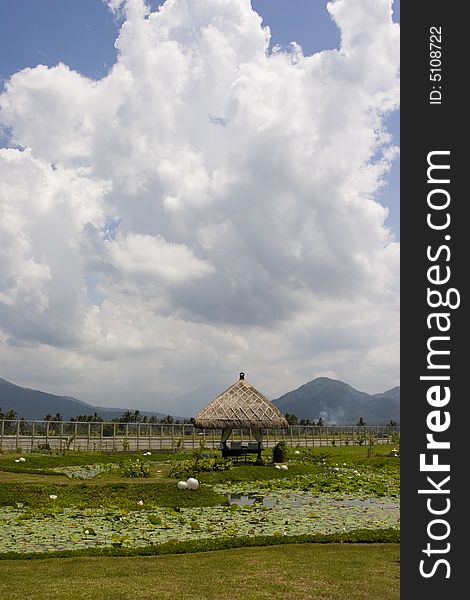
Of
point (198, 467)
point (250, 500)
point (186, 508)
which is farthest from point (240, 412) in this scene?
point (186, 508)

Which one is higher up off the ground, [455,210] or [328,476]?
[455,210]

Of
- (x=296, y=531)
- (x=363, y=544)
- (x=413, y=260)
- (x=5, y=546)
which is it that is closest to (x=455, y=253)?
(x=413, y=260)

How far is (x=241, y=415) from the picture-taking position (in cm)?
2627

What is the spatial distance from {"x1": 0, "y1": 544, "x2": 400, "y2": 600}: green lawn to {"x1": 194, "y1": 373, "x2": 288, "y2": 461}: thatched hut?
52.9ft

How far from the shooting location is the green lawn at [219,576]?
7320 mm

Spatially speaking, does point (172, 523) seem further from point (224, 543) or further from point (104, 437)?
point (104, 437)

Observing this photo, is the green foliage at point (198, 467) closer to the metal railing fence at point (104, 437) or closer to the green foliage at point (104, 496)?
the green foliage at point (104, 496)

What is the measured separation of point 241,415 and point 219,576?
18.1 m

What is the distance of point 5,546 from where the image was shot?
10.0 m

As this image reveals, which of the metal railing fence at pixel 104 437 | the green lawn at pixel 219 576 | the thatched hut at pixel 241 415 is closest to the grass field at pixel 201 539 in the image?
the green lawn at pixel 219 576

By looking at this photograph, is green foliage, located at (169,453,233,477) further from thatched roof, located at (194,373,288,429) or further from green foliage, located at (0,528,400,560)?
green foliage, located at (0,528,400,560)

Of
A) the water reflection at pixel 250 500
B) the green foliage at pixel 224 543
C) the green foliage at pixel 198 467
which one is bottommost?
the water reflection at pixel 250 500

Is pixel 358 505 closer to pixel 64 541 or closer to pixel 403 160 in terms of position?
pixel 64 541

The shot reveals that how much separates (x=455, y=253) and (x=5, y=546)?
326 inches
